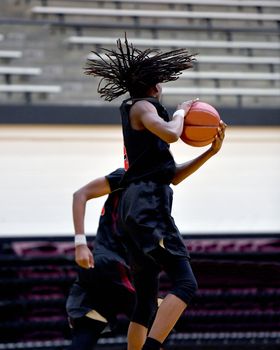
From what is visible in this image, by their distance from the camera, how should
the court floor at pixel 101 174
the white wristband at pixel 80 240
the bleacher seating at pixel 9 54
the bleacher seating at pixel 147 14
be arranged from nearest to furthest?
the white wristband at pixel 80 240
the court floor at pixel 101 174
the bleacher seating at pixel 9 54
the bleacher seating at pixel 147 14

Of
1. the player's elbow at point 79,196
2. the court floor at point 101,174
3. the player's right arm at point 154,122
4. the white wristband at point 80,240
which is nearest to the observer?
the player's right arm at point 154,122

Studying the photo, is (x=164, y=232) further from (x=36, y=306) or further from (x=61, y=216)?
(x=61, y=216)

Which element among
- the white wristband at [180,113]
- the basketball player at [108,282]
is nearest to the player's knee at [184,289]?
the basketball player at [108,282]

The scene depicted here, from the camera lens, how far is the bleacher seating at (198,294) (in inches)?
380

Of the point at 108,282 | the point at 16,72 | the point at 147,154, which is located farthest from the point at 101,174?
the point at 147,154

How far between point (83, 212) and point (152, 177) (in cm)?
48

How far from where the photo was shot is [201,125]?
5418 millimetres

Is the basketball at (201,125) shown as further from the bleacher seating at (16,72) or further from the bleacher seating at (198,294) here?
the bleacher seating at (16,72)

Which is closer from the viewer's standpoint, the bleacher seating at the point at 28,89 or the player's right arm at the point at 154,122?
the player's right arm at the point at 154,122

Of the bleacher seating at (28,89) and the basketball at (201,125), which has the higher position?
the basketball at (201,125)

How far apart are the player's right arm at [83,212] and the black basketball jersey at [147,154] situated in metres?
0.29

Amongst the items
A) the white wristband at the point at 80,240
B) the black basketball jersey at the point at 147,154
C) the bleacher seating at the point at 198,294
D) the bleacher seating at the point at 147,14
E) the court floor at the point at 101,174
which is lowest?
the bleacher seating at the point at 198,294

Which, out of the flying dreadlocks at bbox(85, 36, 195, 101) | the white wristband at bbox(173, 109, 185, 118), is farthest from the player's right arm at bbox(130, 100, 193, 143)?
the flying dreadlocks at bbox(85, 36, 195, 101)

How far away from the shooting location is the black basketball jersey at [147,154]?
5.38m
